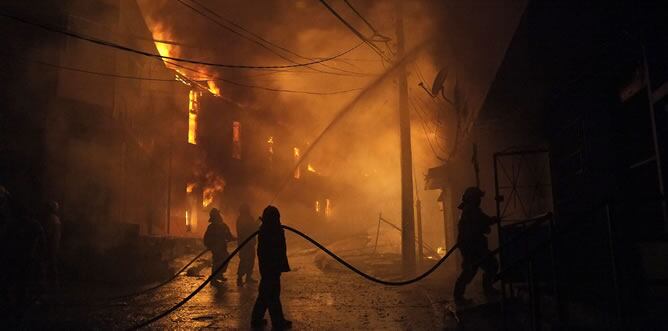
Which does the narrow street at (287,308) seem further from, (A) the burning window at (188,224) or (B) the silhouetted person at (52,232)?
(A) the burning window at (188,224)

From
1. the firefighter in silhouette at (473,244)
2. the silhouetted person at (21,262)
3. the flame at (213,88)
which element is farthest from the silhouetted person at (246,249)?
the flame at (213,88)

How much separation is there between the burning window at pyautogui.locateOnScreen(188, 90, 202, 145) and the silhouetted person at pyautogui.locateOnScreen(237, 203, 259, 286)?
18.3 metres

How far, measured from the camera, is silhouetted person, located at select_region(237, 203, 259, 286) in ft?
38.7

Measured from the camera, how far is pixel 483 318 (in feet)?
21.9

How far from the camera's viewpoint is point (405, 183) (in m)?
14.3

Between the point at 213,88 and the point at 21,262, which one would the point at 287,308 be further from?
the point at 213,88

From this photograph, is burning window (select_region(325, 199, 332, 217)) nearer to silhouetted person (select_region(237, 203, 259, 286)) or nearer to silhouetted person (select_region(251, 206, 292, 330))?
silhouetted person (select_region(237, 203, 259, 286))

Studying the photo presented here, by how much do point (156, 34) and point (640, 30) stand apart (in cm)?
2493

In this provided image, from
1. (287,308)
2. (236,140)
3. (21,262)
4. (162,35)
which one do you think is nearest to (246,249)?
(287,308)

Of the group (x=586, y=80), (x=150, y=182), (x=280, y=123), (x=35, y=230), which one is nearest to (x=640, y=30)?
(x=586, y=80)

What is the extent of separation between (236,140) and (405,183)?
23.3 metres

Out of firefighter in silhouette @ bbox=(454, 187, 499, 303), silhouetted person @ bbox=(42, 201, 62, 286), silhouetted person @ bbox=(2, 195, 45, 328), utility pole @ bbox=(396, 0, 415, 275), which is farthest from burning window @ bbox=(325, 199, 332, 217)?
silhouetted person @ bbox=(2, 195, 45, 328)

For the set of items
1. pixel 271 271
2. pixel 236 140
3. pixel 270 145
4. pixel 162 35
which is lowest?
pixel 271 271

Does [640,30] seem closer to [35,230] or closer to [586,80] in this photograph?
[586,80]
